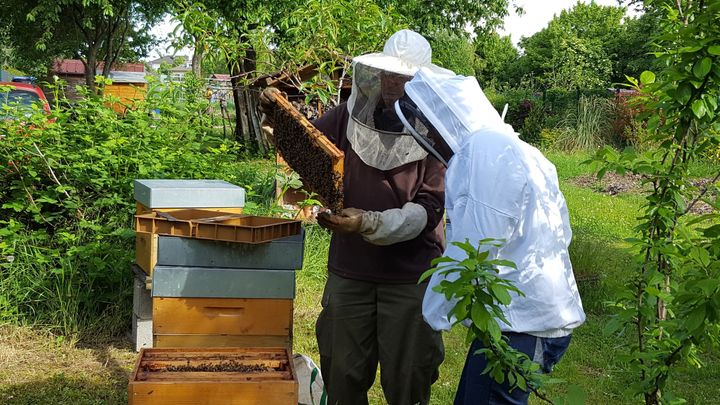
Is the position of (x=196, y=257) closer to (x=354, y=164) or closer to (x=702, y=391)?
(x=354, y=164)

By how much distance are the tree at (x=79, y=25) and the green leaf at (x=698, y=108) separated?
12382 mm

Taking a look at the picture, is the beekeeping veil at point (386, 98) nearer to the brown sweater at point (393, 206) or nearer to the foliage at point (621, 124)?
the brown sweater at point (393, 206)

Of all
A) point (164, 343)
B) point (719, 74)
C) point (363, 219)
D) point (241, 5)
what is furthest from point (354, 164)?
point (241, 5)

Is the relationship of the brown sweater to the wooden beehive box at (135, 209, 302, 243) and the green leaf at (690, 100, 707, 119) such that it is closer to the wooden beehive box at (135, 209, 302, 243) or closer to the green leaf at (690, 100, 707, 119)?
the wooden beehive box at (135, 209, 302, 243)

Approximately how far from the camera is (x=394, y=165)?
9.34 ft

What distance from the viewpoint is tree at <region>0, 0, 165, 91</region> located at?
15.2 m

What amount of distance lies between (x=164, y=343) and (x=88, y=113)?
2.60 meters

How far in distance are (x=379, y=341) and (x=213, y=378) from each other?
74 cm

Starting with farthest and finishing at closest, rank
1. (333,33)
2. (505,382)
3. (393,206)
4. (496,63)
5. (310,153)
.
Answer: (496,63) < (333,33) < (310,153) < (393,206) < (505,382)

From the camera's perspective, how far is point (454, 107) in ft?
7.07

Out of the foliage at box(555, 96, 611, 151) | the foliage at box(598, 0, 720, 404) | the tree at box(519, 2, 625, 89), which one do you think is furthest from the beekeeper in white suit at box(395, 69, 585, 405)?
the tree at box(519, 2, 625, 89)

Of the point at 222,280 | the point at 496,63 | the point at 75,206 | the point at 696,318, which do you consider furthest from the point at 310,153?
the point at 496,63

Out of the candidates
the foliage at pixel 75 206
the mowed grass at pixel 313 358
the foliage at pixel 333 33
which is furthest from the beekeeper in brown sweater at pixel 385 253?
the foliage at pixel 75 206

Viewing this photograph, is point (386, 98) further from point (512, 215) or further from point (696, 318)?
point (696, 318)
